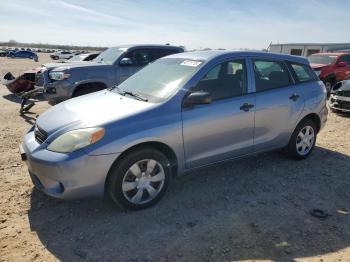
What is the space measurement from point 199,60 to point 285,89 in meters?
1.44

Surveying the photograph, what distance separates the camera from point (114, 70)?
28.9 ft

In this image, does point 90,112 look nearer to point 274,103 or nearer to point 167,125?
point 167,125

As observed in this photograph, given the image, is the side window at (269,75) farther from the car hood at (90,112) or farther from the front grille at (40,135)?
the front grille at (40,135)

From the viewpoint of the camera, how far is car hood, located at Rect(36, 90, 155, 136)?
371cm

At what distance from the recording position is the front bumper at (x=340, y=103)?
364 inches

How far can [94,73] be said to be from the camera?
8547mm

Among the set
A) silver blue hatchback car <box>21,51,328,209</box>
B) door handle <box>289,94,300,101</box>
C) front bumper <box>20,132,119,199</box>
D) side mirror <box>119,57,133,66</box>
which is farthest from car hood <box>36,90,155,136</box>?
side mirror <box>119,57,133,66</box>

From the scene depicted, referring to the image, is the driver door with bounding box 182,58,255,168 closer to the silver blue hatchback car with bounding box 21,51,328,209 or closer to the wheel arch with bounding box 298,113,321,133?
the silver blue hatchback car with bounding box 21,51,328,209

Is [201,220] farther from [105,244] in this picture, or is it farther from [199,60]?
[199,60]

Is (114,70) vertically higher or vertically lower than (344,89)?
higher

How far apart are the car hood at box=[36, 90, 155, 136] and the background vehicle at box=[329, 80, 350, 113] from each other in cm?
704

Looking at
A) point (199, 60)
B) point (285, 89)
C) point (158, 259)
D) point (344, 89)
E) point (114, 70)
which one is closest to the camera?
point (158, 259)

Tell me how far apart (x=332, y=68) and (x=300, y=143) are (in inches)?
361

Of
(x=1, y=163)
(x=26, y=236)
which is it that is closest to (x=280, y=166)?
(x=26, y=236)
